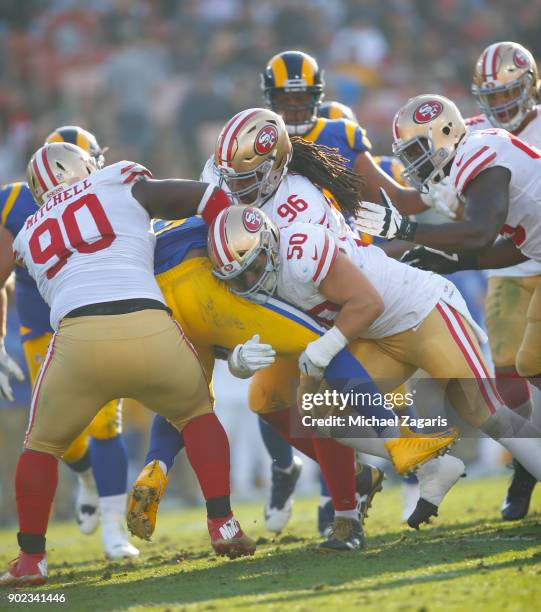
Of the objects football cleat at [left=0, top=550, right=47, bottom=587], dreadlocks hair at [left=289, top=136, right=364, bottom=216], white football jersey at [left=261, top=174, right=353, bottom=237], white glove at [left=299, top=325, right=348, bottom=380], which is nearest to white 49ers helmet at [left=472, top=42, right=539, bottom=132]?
dreadlocks hair at [left=289, top=136, right=364, bottom=216]

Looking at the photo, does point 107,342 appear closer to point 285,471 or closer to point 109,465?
point 109,465

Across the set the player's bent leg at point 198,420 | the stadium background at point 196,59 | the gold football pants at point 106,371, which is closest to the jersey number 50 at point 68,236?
the gold football pants at point 106,371

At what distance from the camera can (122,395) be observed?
4441 mm

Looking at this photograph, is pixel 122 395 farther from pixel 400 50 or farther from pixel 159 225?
pixel 400 50

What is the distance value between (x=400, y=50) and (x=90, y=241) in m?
8.46

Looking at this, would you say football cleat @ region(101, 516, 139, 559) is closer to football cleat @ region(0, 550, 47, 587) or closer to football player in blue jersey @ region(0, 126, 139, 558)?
football player in blue jersey @ region(0, 126, 139, 558)

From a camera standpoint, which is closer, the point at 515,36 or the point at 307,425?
the point at 307,425

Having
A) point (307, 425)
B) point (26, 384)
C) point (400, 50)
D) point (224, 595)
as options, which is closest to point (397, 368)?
point (307, 425)

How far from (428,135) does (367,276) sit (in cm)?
79

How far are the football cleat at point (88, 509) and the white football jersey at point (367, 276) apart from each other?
2.33 m

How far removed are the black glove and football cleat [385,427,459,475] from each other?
103cm

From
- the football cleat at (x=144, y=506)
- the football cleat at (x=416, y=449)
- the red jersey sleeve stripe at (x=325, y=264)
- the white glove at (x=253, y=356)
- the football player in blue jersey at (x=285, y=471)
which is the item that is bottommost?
the football player in blue jersey at (x=285, y=471)

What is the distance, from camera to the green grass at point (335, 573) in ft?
11.8

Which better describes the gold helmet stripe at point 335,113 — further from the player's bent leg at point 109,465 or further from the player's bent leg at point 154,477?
the player's bent leg at point 154,477
